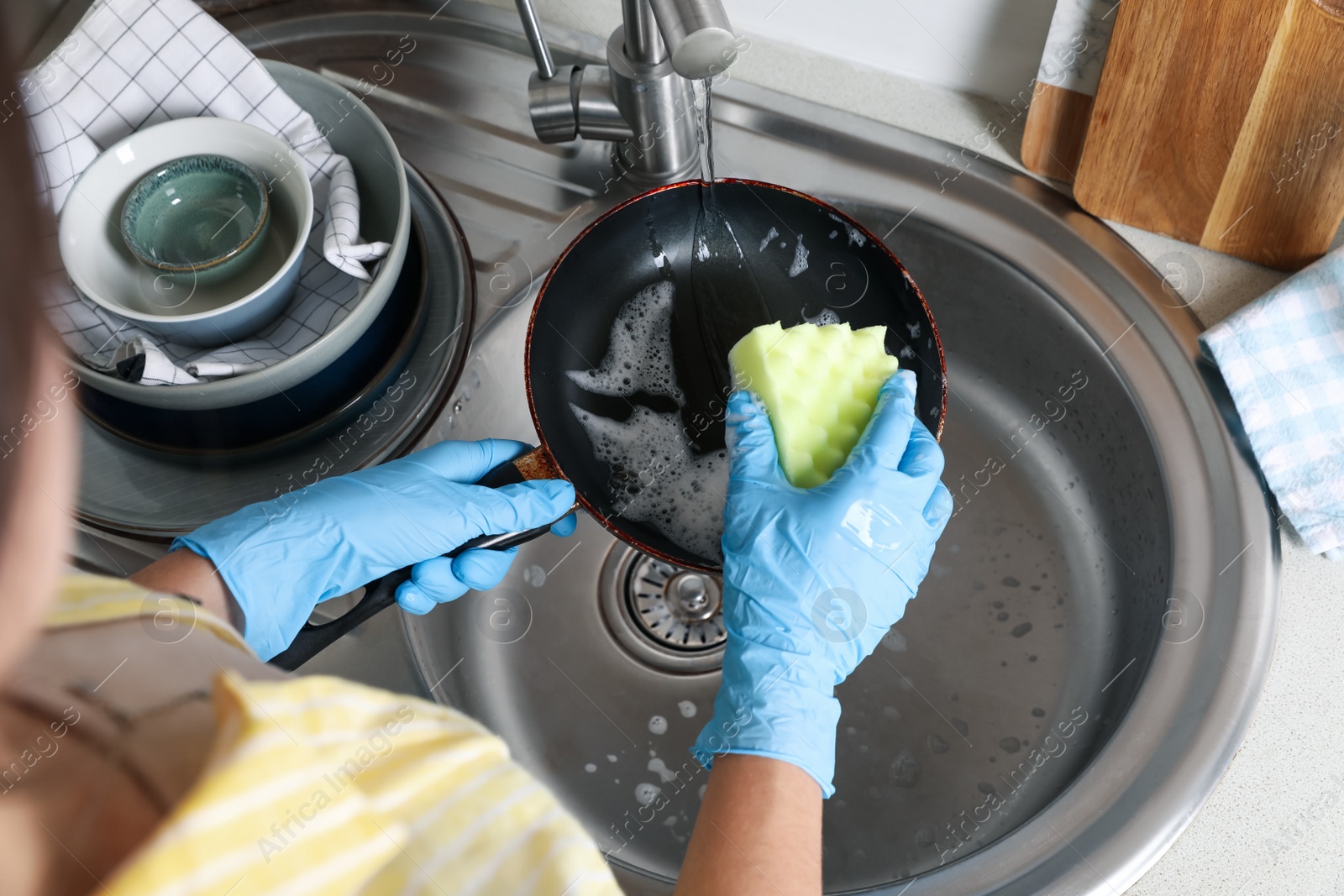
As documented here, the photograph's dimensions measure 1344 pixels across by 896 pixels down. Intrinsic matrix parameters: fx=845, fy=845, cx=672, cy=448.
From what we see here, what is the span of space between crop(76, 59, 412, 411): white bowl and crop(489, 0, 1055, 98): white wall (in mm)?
301

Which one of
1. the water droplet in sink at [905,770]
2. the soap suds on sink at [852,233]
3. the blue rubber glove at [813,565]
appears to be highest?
the soap suds on sink at [852,233]

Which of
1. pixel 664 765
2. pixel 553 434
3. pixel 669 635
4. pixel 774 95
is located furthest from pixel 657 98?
pixel 664 765

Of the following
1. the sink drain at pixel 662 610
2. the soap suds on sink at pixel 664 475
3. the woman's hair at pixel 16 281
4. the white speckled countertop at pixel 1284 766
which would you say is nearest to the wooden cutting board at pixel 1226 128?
the white speckled countertop at pixel 1284 766

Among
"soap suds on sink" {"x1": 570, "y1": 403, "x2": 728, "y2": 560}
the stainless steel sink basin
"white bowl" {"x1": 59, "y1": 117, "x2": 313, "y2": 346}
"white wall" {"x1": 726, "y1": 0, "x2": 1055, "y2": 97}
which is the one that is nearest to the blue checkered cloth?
the stainless steel sink basin

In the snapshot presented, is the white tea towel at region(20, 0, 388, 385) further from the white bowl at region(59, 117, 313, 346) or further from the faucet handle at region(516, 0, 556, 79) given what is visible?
the faucet handle at region(516, 0, 556, 79)

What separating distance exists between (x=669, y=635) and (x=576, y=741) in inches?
5.9

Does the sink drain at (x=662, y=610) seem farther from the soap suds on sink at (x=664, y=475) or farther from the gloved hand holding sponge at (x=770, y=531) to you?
the gloved hand holding sponge at (x=770, y=531)

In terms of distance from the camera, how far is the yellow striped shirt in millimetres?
390

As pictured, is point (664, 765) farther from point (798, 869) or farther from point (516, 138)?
point (516, 138)

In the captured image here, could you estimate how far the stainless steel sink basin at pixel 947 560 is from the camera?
2.28 feet

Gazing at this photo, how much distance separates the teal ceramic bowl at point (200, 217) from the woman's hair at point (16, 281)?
53 cm

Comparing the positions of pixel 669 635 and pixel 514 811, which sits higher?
pixel 514 811

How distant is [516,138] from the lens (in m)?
0.97

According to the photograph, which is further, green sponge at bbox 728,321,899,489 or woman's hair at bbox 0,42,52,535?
green sponge at bbox 728,321,899,489
